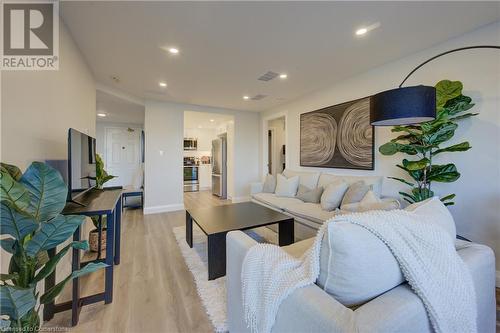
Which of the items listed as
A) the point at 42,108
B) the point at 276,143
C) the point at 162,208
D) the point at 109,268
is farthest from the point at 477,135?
the point at 162,208

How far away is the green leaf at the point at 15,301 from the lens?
2.57 ft

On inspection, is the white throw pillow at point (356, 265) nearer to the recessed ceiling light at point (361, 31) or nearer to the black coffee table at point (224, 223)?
the black coffee table at point (224, 223)

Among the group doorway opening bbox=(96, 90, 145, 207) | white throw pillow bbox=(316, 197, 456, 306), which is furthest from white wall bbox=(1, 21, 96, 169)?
doorway opening bbox=(96, 90, 145, 207)

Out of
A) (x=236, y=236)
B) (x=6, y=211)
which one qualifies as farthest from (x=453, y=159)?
(x=6, y=211)

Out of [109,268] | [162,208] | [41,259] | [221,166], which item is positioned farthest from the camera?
[221,166]

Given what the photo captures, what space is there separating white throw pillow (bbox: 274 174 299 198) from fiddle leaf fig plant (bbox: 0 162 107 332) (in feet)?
10.5

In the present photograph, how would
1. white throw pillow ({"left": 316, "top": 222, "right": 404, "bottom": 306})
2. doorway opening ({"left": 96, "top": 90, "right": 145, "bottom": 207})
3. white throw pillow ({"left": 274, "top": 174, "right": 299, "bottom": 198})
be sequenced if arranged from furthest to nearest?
doorway opening ({"left": 96, "top": 90, "right": 145, "bottom": 207}) → white throw pillow ({"left": 274, "top": 174, "right": 299, "bottom": 198}) → white throw pillow ({"left": 316, "top": 222, "right": 404, "bottom": 306})

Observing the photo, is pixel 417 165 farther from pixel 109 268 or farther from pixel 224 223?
pixel 109 268

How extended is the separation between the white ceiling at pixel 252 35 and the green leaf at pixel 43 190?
1621 millimetres

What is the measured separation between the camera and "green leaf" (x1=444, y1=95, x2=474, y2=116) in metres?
2.03

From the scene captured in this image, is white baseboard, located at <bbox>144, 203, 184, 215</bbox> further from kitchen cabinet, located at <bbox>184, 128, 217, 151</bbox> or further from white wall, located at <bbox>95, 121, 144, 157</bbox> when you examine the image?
kitchen cabinet, located at <bbox>184, 128, 217, 151</bbox>

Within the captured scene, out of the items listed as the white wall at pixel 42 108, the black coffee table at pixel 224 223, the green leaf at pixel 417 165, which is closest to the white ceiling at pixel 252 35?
the white wall at pixel 42 108

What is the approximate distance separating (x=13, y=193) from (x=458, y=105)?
3322 mm

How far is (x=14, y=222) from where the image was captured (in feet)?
2.70
